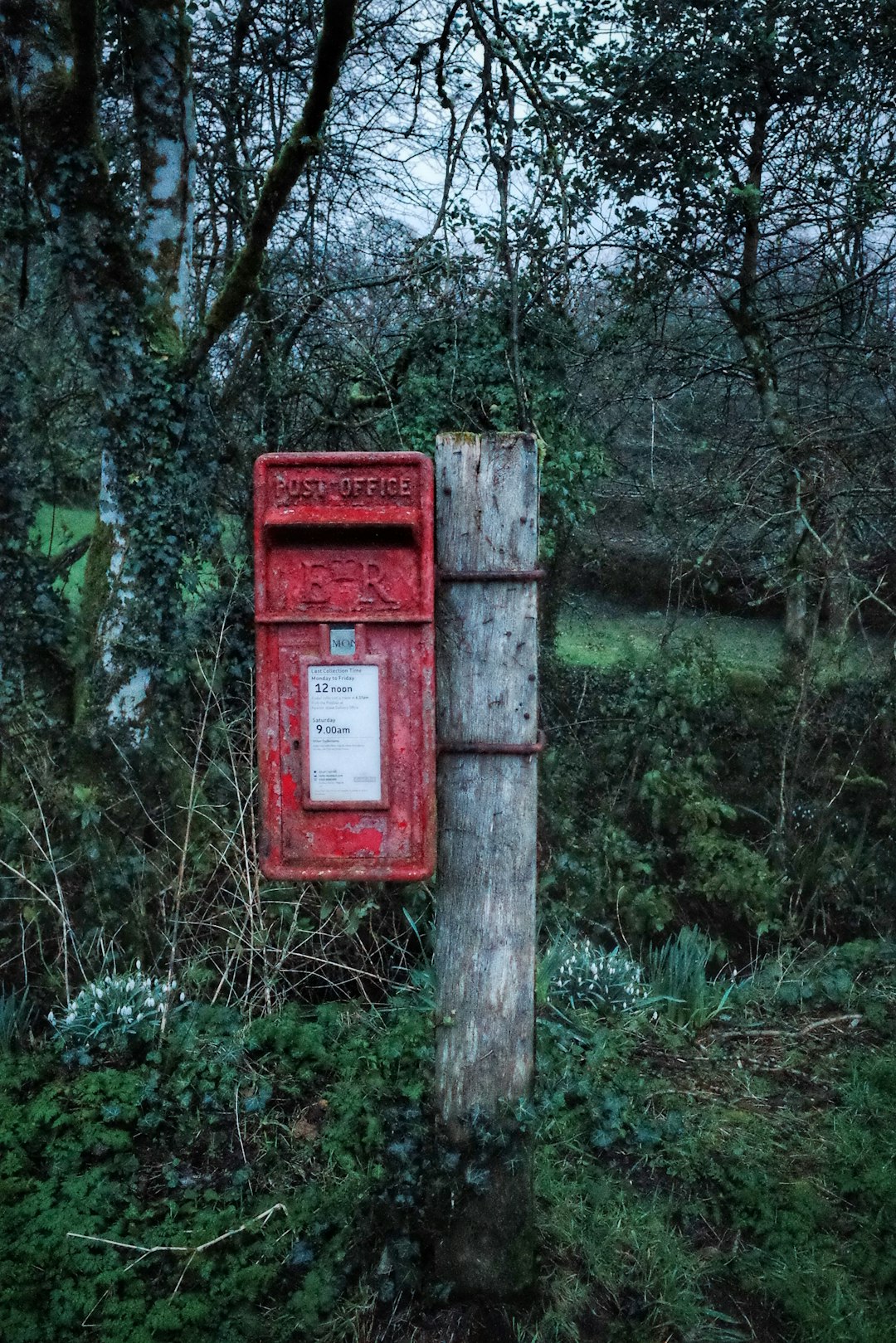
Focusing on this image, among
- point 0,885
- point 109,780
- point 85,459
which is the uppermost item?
point 85,459

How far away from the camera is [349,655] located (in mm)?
2291

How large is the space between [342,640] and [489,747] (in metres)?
0.44

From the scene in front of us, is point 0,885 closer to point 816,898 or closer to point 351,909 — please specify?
point 351,909

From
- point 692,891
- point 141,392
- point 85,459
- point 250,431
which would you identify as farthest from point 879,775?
point 85,459

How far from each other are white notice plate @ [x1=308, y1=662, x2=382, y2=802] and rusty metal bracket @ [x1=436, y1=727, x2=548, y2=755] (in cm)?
18

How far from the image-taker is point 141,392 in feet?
15.9

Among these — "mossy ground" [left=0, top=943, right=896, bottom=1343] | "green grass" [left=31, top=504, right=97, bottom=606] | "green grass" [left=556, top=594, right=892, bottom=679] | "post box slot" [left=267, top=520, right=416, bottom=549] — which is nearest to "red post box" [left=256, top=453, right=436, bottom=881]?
"post box slot" [left=267, top=520, right=416, bottom=549]

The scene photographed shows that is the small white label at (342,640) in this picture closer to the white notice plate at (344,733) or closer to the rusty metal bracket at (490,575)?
the white notice plate at (344,733)

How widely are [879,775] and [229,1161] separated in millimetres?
4212

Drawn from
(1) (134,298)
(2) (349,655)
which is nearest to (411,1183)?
(2) (349,655)

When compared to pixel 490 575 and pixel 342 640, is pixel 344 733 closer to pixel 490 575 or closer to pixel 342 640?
pixel 342 640

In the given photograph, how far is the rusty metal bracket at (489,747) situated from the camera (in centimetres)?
237

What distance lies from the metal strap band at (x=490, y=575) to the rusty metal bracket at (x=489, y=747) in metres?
0.40

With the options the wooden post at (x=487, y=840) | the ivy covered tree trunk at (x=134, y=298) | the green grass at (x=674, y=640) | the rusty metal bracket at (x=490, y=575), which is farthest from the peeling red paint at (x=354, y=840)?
the green grass at (x=674, y=640)
